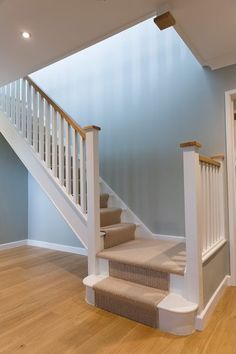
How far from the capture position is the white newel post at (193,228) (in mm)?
1753

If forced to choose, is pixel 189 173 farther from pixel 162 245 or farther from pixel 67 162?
pixel 67 162

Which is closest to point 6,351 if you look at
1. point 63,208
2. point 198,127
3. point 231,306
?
point 63,208

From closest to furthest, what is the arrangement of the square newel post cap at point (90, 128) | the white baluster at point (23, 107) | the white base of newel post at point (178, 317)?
the white base of newel post at point (178, 317) → the square newel post cap at point (90, 128) → the white baluster at point (23, 107)

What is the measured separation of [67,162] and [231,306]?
208cm

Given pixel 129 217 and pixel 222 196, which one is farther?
pixel 129 217

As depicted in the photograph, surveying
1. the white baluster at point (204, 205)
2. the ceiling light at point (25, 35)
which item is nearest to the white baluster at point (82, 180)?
the ceiling light at point (25, 35)

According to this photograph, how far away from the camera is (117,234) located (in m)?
2.60

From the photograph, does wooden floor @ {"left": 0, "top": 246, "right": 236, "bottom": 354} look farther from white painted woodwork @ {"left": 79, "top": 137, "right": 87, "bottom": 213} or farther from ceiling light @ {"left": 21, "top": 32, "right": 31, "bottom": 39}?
ceiling light @ {"left": 21, "top": 32, "right": 31, "bottom": 39}

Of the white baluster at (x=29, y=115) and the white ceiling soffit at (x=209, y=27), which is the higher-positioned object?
the white ceiling soffit at (x=209, y=27)

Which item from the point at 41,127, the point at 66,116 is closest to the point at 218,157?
the point at 66,116

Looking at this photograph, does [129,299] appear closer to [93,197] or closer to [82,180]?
[93,197]

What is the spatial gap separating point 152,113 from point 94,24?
4.32 ft

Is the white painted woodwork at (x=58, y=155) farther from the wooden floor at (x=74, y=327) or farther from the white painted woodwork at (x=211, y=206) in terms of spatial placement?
the white painted woodwork at (x=211, y=206)

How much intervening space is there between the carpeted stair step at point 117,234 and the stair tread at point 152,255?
0.18 ft
